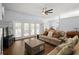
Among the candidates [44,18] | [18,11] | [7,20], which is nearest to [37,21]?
[44,18]

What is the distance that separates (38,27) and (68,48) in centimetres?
77

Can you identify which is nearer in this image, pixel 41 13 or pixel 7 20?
pixel 7 20

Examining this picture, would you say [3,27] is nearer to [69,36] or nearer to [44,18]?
[44,18]

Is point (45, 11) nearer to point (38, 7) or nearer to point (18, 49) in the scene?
point (38, 7)

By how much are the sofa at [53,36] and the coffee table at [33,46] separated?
0.12 m

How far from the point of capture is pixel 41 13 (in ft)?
6.63

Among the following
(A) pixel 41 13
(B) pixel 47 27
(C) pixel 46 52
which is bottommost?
(C) pixel 46 52

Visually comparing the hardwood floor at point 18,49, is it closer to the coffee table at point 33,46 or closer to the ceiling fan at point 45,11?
the coffee table at point 33,46

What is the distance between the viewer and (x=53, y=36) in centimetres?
206

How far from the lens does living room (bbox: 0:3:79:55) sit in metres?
1.90

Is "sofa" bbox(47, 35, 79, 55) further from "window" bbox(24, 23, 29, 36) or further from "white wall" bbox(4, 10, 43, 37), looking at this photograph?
"window" bbox(24, 23, 29, 36)

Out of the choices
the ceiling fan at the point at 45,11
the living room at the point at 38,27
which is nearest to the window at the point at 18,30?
the living room at the point at 38,27

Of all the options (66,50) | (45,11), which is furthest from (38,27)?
(66,50)

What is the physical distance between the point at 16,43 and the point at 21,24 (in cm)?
42
